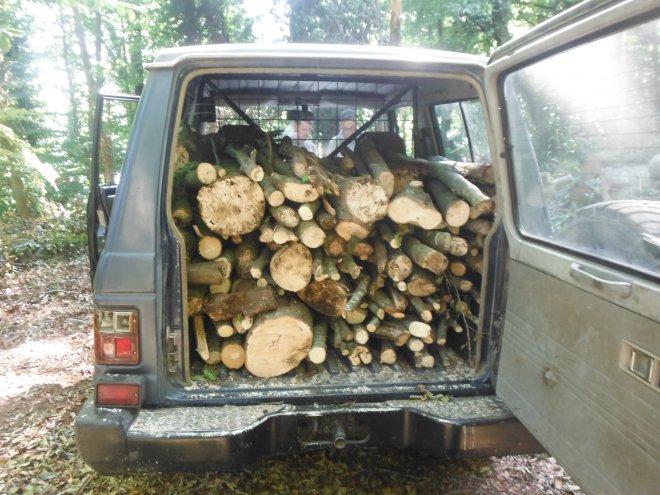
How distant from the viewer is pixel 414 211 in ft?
8.67

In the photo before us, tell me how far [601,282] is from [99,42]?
62.9 ft

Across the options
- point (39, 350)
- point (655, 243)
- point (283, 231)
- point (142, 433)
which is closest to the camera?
point (655, 243)

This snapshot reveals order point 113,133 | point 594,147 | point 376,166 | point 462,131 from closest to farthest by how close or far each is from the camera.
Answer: point 594,147 < point 376,166 < point 462,131 < point 113,133

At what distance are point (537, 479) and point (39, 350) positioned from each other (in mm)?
4545

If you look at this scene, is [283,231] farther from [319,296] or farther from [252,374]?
[252,374]

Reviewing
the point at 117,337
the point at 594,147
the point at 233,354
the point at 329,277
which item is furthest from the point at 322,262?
the point at 594,147

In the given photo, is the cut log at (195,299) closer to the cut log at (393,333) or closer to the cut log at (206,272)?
the cut log at (206,272)

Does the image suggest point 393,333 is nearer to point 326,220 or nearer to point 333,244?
point 333,244

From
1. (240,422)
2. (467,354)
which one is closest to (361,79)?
(467,354)

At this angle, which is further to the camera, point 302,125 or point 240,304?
point 302,125

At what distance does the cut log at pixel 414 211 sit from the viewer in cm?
263

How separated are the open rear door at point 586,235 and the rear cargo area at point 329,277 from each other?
518 mm

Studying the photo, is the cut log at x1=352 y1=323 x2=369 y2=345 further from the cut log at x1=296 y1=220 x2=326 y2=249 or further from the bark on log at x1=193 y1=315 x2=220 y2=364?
the bark on log at x1=193 y1=315 x2=220 y2=364

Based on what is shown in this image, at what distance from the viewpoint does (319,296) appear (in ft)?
8.87
